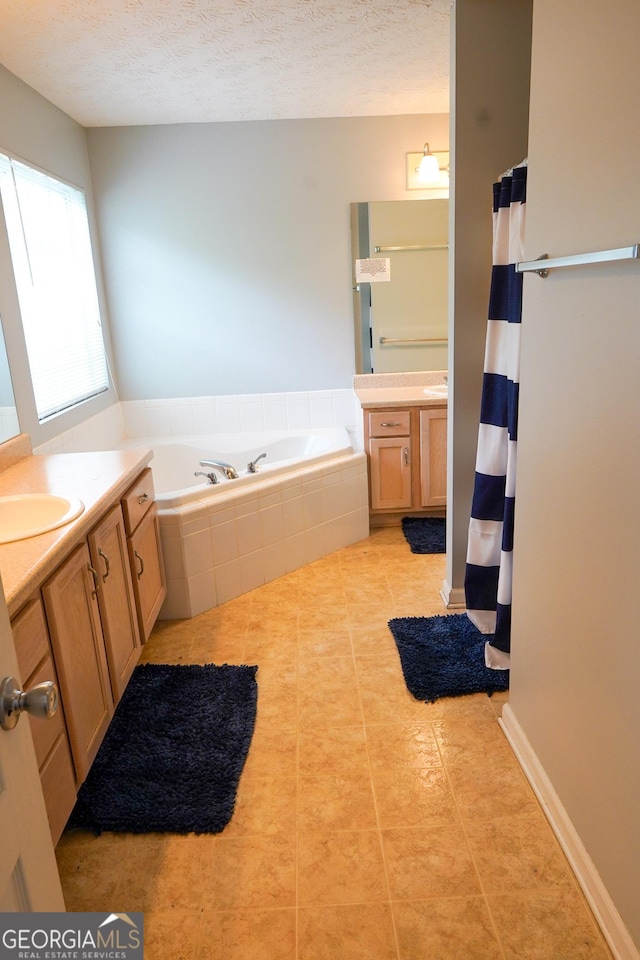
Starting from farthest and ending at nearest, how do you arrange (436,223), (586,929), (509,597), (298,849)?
(436,223), (509,597), (298,849), (586,929)

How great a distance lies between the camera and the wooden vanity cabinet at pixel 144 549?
2424 mm

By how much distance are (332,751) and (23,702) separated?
1.45 meters

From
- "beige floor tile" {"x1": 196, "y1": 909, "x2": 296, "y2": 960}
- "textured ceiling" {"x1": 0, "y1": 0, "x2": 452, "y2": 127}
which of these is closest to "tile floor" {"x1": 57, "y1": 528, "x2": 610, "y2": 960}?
"beige floor tile" {"x1": 196, "y1": 909, "x2": 296, "y2": 960}

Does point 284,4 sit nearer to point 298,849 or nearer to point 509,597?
point 509,597

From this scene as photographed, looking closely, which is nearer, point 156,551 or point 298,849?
point 298,849

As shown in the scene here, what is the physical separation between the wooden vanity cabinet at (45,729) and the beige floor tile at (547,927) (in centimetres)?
105

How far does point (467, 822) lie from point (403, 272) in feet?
10.7

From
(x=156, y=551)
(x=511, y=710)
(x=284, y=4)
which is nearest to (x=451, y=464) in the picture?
(x=511, y=710)

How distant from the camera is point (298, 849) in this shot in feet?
5.76

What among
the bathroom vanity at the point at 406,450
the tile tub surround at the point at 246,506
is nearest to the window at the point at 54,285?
the tile tub surround at the point at 246,506

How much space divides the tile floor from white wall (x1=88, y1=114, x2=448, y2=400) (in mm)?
2359

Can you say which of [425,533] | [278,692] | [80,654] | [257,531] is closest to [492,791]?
[278,692]

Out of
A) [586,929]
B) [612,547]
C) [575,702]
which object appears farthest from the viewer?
[575,702]

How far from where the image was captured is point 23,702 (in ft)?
2.83
